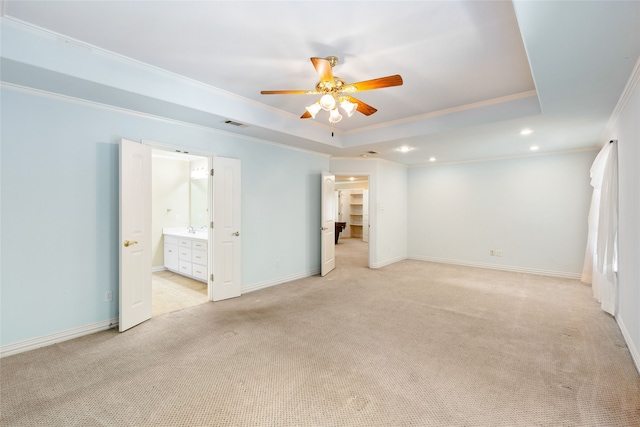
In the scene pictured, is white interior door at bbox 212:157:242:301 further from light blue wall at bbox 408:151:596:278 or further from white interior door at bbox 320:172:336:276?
light blue wall at bbox 408:151:596:278

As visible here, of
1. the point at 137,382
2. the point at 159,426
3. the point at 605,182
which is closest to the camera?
the point at 159,426

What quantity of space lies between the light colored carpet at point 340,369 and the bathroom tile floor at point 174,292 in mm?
278

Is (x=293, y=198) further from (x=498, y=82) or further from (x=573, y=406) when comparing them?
(x=573, y=406)

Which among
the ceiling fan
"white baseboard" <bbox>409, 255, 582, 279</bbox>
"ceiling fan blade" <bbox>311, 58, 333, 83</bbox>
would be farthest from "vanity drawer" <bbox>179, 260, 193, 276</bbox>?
"white baseboard" <bbox>409, 255, 582, 279</bbox>

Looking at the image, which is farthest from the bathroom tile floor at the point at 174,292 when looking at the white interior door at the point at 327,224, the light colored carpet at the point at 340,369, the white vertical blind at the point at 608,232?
the white vertical blind at the point at 608,232

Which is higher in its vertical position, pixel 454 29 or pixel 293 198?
pixel 454 29

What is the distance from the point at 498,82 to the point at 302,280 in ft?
13.3

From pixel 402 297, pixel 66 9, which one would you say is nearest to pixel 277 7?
pixel 66 9

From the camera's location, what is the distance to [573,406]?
1.92 meters

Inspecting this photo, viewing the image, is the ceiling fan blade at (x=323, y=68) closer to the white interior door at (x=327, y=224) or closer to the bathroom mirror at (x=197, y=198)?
the white interior door at (x=327, y=224)

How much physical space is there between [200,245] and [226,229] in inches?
42.4

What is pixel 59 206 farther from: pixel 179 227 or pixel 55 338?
pixel 179 227

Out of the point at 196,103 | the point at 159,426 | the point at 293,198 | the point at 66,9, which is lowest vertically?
the point at 159,426

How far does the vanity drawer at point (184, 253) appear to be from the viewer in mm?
5175
